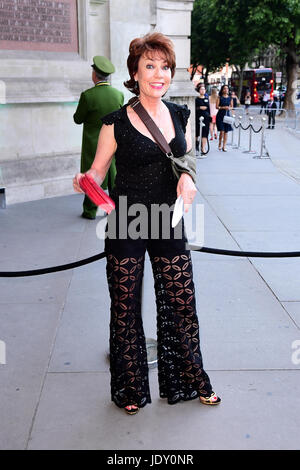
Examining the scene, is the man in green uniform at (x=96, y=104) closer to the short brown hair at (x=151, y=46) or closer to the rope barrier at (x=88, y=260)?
the rope barrier at (x=88, y=260)

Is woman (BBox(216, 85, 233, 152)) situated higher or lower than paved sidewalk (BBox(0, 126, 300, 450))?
higher

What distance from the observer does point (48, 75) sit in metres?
8.52

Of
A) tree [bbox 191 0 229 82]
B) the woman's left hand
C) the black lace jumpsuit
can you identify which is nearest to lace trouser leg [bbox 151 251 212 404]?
the black lace jumpsuit

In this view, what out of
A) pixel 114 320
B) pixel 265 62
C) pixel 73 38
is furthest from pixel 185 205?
pixel 265 62

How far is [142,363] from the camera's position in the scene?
9.73 feet

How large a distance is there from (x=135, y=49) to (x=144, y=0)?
7.74 m

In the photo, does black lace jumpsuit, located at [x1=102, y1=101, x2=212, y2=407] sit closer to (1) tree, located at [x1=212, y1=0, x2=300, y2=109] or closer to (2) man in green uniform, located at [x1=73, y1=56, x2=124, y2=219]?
(2) man in green uniform, located at [x1=73, y1=56, x2=124, y2=219]

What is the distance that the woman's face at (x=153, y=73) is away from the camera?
2.68 metres

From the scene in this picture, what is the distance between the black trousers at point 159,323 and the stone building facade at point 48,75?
5.74 metres

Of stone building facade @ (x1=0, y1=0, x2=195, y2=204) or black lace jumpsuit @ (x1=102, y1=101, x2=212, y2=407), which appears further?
stone building facade @ (x1=0, y1=0, x2=195, y2=204)

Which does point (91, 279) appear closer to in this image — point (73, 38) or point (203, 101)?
point (73, 38)

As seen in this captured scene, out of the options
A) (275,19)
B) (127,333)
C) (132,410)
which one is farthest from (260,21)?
(132,410)

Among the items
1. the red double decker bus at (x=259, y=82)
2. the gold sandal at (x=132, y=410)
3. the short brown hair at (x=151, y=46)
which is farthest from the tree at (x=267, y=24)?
the gold sandal at (x=132, y=410)

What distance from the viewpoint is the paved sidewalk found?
281cm
